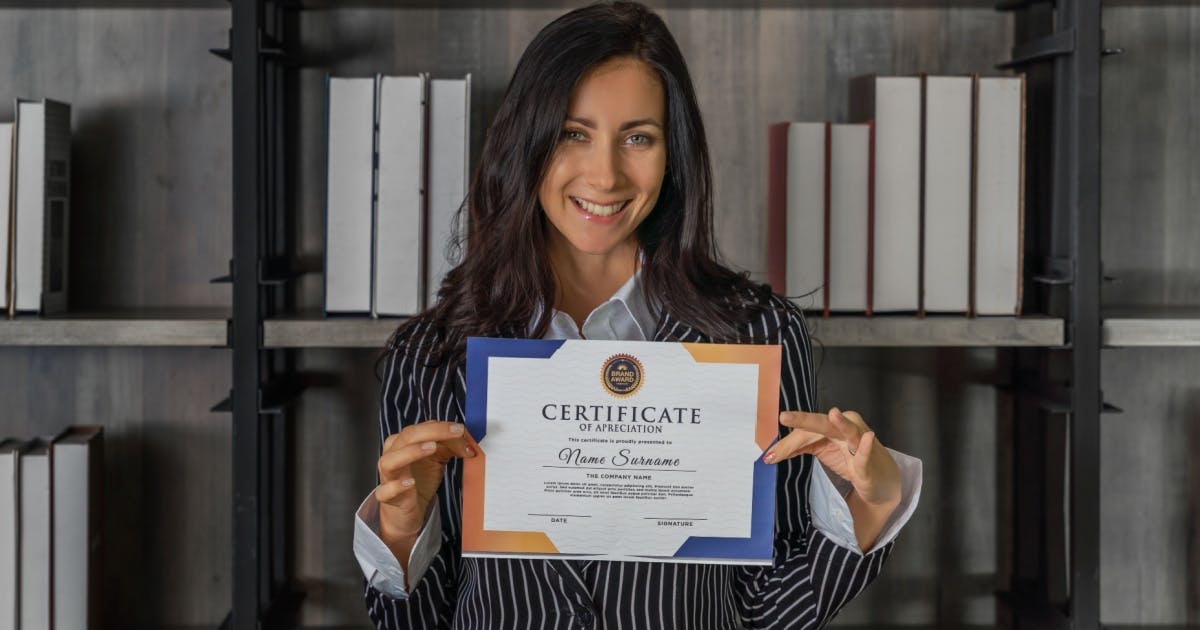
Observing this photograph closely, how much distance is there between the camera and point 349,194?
1.49 meters

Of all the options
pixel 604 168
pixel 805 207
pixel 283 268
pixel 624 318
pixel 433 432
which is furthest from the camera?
pixel 283 268

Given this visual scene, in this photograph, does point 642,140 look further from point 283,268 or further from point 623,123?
point 283,268

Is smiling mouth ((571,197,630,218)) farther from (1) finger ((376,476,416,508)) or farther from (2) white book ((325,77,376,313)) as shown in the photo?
(2) white book ((325,77,376,313))

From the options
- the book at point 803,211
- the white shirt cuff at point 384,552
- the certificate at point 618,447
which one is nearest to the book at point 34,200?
the white shirt cuff at point 384,552

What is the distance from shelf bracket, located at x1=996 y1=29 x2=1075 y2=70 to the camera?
4.69 ft

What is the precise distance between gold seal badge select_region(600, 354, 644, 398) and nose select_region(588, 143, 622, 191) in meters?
0.19

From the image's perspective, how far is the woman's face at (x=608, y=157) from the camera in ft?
3.52

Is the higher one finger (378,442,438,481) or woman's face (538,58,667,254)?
woman's face (538,58,667,254)

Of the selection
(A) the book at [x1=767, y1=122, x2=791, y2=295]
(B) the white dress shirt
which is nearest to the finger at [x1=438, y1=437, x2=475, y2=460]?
(B) the white dress shirt

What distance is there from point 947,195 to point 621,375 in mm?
737

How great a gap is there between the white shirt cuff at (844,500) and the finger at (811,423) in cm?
10

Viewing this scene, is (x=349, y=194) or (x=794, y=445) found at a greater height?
(x=349, y=194)

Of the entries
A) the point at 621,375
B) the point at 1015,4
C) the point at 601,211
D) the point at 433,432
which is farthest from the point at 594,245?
the point at 1015,4

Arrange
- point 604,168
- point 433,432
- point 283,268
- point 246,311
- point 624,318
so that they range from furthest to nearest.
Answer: point 283,268, point 246,311, point 624,318, point 604,168, point 433,432
